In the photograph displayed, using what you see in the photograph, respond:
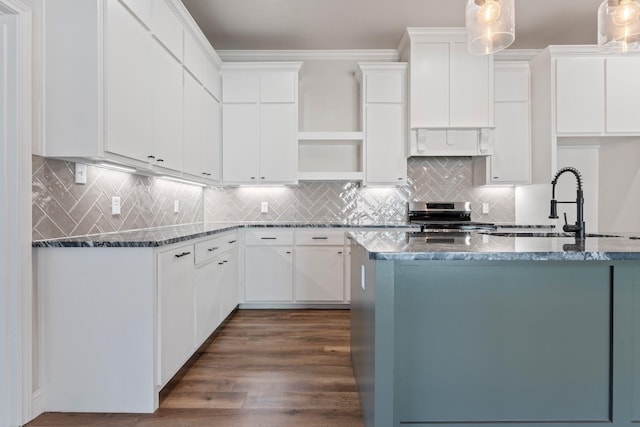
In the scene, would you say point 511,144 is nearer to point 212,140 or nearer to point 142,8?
point 212,140

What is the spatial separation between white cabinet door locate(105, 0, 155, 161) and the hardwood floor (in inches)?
55.2

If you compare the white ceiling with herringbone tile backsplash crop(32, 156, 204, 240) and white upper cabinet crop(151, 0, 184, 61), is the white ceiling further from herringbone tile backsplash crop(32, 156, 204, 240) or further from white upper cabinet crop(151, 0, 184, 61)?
herringbone tile backsplash crop(32, 156, 204, 240)

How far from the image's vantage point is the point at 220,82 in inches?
157

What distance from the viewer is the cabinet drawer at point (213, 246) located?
2598 mm

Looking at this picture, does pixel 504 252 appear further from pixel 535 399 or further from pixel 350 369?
pixel 350 369

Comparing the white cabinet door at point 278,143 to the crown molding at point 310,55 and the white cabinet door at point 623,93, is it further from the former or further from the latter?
the white cabinet door at point 623,93

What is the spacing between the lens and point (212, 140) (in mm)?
3771

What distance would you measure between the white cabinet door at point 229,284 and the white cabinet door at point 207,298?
0.07m

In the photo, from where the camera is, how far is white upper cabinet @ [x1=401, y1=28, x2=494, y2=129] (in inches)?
150

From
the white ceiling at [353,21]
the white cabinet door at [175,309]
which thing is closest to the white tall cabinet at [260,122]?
the white ceiling at [353,21]

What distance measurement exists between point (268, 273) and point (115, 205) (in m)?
1.72

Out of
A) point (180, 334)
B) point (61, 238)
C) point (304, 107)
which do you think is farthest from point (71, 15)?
point (304, 107)

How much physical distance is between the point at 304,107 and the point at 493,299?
11.2ft

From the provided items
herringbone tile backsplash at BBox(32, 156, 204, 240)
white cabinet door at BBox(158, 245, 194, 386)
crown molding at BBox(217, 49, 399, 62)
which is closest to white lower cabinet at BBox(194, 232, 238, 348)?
white cabinet door at BBox(158, 245, 194, 386)
